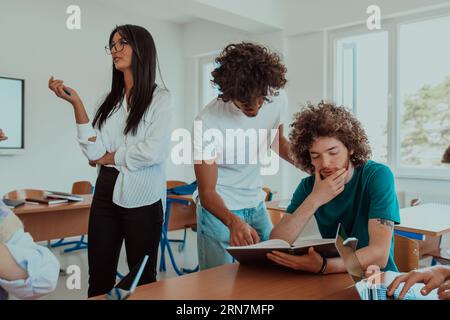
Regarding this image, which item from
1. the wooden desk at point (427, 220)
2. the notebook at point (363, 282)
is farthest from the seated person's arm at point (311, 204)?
the wooden desk at point (427, 220)

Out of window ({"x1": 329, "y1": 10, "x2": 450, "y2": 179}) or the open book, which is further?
window ({"x1": 329, "y1": 10, "x2": 450, "y2": 179})

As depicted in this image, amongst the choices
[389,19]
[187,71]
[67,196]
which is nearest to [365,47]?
[389,19]

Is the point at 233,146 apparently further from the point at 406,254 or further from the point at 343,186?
the point at 406,254

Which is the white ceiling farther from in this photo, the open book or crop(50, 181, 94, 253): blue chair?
the open book

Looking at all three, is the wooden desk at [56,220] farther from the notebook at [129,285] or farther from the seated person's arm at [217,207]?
the notebook at [129,285]

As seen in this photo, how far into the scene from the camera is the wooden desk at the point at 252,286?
95 cm

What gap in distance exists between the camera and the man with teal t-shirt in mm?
1201

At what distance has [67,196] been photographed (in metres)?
2.99

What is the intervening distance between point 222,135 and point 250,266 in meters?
0.49

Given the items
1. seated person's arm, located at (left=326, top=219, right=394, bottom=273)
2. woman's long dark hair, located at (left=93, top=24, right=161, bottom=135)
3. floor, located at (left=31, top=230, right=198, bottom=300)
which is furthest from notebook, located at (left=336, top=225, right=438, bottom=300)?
floor, located at (left=31, top=230, right=198, bottom=300)

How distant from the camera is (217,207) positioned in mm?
1374

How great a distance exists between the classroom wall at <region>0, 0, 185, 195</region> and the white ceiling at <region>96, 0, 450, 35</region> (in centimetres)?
57

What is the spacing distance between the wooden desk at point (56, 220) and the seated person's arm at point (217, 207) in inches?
64.1

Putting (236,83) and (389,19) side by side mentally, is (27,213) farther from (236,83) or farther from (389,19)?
(389,19)
